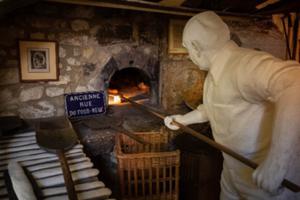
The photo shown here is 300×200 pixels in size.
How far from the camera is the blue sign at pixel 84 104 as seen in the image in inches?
95.7

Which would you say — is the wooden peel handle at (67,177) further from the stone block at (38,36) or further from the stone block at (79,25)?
the stone block at (79,25)

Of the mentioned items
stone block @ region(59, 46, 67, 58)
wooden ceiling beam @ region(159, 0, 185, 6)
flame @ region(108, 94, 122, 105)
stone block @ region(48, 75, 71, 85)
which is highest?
wooden ceiling beam @ region(159, 0, 185, 6)

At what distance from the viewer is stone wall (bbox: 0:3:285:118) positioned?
223 cm

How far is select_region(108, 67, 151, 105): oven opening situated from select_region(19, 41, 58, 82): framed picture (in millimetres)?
892

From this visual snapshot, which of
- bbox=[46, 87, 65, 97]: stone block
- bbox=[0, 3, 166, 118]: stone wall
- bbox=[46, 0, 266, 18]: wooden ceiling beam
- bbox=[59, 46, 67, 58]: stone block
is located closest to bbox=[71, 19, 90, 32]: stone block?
bbox=[0, 3, 166, 118]: stone wall

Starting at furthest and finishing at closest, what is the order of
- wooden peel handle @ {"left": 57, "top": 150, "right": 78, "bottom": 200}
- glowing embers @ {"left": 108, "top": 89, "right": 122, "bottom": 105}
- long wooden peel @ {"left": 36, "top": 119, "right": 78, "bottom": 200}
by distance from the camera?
1. glowing embers @ {"left": 108, "top": 89, "right": 122, "bottom": 105}
2. long wooden peel @ {"left": 36, "top": 119, "right": 78, "bottom": 200}
3. wooden peel handle @ {"left": 57, "top": 150, "right": 78, "bottom": 200}

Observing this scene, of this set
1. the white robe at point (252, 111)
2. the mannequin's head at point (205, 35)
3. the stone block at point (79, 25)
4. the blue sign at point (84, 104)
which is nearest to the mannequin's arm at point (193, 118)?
the white robe at point (252, 111)

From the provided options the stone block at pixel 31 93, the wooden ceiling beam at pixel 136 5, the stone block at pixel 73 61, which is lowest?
the stone block at pixel 31 93

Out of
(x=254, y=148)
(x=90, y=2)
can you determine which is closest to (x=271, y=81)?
(x=254, y=148)

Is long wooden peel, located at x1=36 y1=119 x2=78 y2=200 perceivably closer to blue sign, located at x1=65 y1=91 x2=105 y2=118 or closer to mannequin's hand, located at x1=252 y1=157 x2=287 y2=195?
blue sign, located at x1=65 y1=91 x2=105 y2=118

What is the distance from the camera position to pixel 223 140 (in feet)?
4.81

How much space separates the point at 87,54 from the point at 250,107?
1.67m

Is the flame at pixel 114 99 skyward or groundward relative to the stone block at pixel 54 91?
groundward

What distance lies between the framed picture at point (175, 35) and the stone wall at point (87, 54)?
5cm
